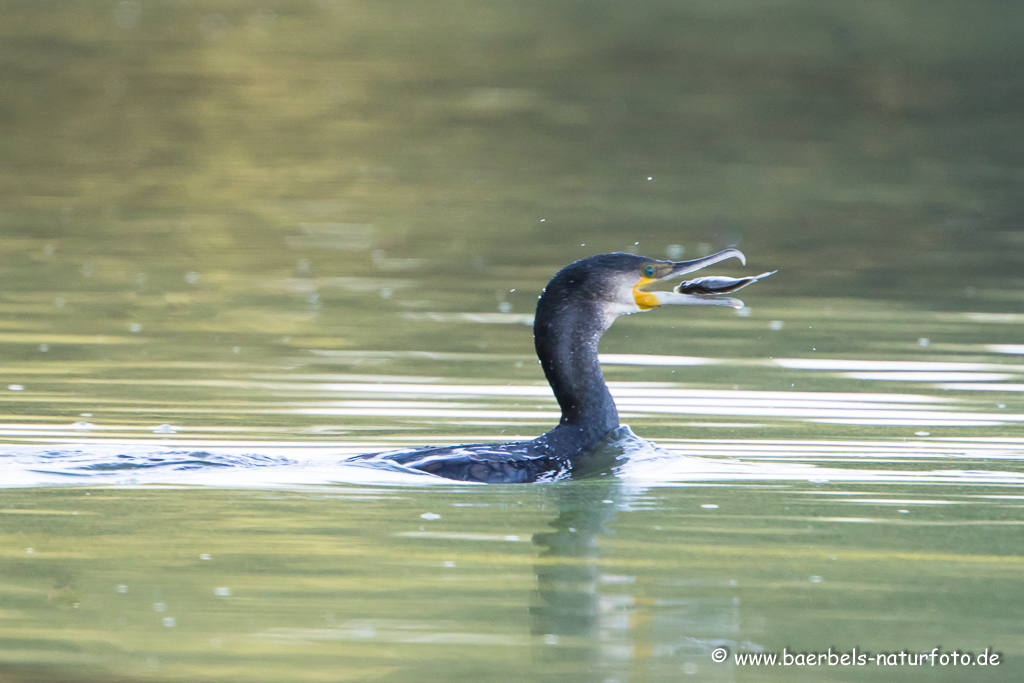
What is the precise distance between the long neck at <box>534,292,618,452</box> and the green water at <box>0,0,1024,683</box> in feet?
1.18

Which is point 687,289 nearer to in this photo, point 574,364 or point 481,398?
point 574,364

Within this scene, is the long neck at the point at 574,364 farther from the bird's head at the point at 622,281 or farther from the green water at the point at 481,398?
the green water at the point at 481,398

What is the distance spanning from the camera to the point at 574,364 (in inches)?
328

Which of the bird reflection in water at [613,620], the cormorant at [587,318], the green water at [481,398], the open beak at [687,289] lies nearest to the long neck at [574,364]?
the cormorant at [587,318]

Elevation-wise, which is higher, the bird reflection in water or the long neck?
the long neck

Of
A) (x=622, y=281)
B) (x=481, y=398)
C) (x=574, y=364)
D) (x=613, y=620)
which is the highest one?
(x=622, y=281)

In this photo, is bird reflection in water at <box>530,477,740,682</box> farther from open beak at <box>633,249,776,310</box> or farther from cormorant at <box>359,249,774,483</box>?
open beak at <box>633,249,776,310</box>

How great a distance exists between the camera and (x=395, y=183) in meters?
20.9

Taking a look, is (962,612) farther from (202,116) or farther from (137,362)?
(202,116)

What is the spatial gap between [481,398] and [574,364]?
1.58 meters

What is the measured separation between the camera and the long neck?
827cm

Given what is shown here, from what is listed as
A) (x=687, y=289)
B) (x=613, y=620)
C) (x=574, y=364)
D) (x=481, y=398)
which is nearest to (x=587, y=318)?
(x=574, y=364)

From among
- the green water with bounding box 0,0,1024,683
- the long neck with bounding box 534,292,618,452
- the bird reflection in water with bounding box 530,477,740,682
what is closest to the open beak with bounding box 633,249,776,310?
the long neck with bounding box 534,292,618,452

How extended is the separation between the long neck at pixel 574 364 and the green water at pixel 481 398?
36cm
